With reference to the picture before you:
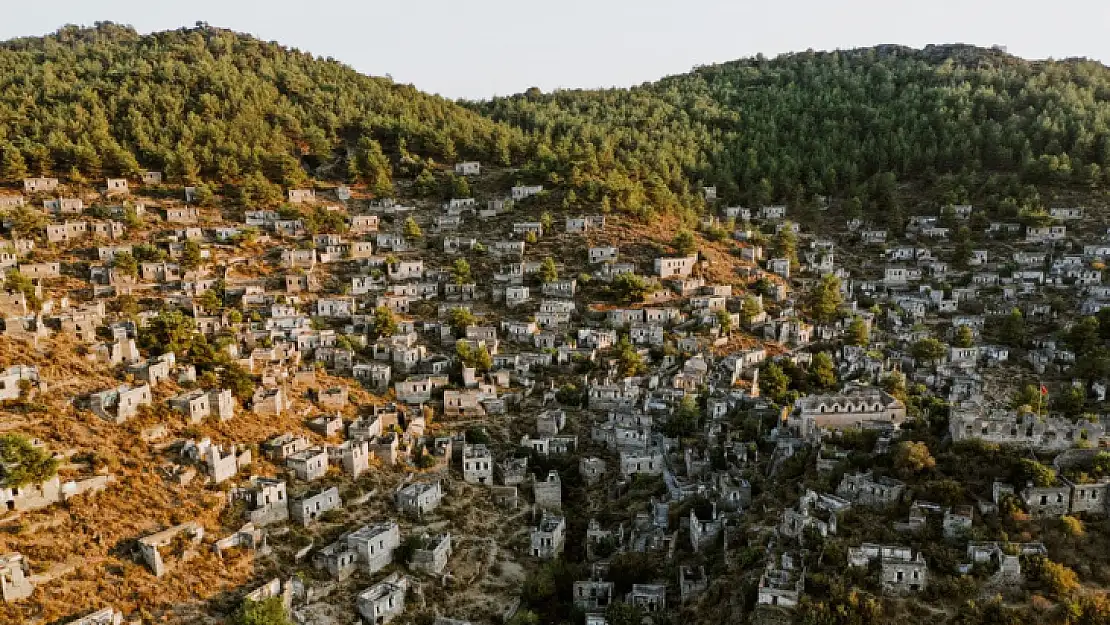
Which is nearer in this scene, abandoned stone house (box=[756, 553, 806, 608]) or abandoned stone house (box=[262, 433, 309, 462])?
abandoned stone house (box=[756, 553, 806, 608])

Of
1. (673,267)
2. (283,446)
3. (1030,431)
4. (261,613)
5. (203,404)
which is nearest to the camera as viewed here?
(261,613)

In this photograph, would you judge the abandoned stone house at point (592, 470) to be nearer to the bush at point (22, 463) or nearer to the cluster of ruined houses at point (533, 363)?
the cluster of ruined houses at point (533, 363)

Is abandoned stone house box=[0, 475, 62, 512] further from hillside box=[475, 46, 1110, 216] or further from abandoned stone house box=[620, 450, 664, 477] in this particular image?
hillside box=[475, 46, 1110, 216]

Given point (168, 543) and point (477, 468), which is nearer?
point (168, 543)

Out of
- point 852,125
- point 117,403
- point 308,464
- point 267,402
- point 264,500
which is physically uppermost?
point 852,125

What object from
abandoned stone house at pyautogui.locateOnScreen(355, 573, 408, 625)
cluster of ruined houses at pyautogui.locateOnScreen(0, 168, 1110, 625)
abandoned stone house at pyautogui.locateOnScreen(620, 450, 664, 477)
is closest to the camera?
abandoned stone house at pyautogui.locateOnScreen(355, 573, 408, 625)

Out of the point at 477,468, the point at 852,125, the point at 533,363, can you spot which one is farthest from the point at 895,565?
the point at 852,125

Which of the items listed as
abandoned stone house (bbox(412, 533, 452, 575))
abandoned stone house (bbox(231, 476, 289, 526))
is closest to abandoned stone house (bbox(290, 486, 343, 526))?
abandoned stone house (bbox(231, 476, 289, 526))

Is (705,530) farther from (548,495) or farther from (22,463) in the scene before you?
(22,463)
